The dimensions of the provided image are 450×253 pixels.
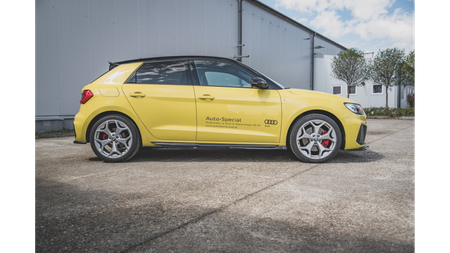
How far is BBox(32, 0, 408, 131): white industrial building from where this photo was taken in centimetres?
856

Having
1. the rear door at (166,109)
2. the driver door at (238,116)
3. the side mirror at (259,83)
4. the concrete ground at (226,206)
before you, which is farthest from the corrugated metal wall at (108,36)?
the side mirror at (259,83)

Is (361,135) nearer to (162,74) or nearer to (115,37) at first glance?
(162,74)

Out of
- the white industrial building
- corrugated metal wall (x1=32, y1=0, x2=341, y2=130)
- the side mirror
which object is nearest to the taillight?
the white industrial building

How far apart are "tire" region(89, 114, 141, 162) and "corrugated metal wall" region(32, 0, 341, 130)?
486 centimetres

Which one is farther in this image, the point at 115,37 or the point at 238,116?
the point at 115,37

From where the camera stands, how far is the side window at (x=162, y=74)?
4535 millimetres

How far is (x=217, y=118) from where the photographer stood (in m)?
4.37

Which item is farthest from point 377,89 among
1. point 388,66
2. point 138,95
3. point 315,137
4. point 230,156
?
point 138,95

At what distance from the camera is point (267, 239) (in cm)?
190

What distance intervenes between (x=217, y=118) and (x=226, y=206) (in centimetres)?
201

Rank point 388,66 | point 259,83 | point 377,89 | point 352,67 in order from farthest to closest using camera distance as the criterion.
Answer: point 377,89 → point 352,67 → point 388,66 → point 259,83
